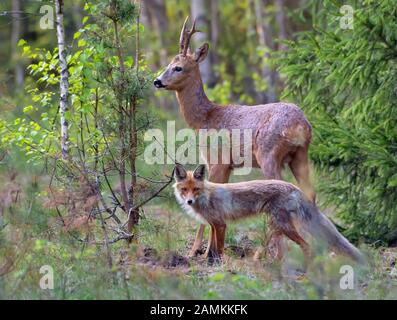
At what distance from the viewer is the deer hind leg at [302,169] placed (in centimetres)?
1061

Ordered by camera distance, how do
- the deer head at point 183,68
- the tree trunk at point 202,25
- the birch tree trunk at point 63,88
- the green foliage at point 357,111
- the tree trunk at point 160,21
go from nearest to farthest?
the birch tree trunk at point 63,88
the green foliage at point 357,111
the deer head at point 183,68
the tree trunk at point 202,25
the tree trunk at point 160,21

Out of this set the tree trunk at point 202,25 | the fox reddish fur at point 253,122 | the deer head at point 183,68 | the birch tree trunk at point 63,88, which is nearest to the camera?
the birch tree trunk at point 63,88

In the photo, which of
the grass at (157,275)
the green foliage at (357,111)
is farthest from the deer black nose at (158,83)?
the green foliage at (357,111)

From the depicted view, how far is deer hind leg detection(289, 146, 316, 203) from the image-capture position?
34.8 feet

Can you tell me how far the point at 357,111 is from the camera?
11.4 m

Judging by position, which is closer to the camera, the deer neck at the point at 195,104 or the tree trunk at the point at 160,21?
the deer neck at the point at 195,104

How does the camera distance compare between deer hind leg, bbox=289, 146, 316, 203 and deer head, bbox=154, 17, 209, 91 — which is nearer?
deer hind leg, bbox=289, 146, 316, 203

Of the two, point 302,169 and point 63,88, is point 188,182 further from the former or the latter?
point 63,88

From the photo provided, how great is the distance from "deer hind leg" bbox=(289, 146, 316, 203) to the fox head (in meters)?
1.67

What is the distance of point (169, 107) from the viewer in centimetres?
3075

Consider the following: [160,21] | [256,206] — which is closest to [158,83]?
[256,206]

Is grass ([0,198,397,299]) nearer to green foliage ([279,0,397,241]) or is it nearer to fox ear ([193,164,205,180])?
fox ear ([193,164,205,180])

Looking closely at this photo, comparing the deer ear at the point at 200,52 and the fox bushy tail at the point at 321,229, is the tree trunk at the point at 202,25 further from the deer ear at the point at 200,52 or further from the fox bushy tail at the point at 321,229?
the fox bushy tail at the point at 321,229

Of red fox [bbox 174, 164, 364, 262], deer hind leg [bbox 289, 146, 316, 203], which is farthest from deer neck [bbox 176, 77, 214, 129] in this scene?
red fox [bbox 174, 164, 364, 262]
